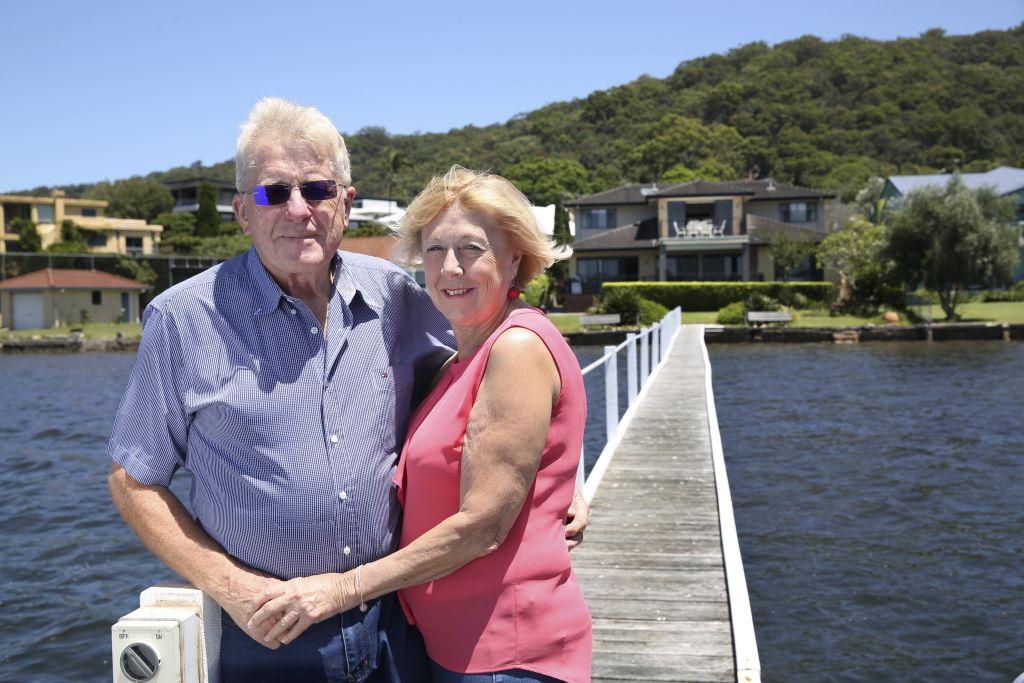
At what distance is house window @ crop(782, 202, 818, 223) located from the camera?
52.5 m

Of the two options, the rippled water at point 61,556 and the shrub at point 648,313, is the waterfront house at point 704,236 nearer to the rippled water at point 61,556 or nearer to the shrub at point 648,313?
the shrub at point 648,313

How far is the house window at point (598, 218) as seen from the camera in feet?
182

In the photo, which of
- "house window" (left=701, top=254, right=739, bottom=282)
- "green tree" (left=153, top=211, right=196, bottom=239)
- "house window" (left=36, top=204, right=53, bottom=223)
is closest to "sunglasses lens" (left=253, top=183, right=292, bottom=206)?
"house window" (left=701, top=254, right=739, bottom=282)

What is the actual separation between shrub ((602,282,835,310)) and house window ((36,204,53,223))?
183 ft

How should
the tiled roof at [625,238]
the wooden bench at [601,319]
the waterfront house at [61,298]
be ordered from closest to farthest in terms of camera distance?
the wooden bench at [601,319] → the tiled roof at [625,238] → the waterfront house at [61,298]

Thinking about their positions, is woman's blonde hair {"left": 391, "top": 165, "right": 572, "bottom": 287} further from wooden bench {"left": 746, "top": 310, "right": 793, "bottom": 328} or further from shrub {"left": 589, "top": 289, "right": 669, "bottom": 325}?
shrub {"left": 589, "top": 289, "right": 669, "bottom": 325}

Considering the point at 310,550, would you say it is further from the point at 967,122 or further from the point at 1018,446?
the point at 967,122

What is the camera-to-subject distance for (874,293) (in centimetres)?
4203

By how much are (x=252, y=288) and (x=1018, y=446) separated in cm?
1614

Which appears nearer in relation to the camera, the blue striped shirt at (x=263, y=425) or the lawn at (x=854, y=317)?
the blue striped shirt at (x=263, y=425)

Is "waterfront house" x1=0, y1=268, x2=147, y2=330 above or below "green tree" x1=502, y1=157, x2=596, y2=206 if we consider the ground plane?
below

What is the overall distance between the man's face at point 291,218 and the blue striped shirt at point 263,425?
71mm

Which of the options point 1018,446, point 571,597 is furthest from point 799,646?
point 1018,446

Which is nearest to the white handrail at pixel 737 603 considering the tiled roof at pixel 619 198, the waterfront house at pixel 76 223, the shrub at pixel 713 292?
the shrub at pixel 713 292
